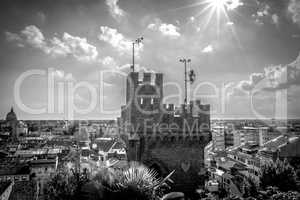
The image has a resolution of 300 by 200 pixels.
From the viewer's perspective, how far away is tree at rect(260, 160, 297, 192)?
10.5 meters

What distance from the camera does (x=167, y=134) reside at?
44.6 ft

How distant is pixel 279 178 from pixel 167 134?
5886 millimetres

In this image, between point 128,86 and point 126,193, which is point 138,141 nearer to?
point 128,86

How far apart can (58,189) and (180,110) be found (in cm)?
831

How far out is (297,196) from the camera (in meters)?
7.70

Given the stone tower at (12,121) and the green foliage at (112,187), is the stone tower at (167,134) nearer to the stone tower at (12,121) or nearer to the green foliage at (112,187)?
the green foliage at (112,187)

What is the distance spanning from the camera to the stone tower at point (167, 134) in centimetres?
1352

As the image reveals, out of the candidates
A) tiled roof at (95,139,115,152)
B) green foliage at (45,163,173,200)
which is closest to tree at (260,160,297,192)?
green foliage at (45,163,173,200)

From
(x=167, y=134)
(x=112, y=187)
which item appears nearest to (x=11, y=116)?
(x=167, y=134)

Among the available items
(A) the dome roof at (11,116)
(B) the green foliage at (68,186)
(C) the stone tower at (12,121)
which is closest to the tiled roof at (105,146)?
(B) the green foliage at (68,186)

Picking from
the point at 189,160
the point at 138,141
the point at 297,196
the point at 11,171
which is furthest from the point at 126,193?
the point at 11,171

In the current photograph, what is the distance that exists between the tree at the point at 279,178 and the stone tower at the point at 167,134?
3570mm

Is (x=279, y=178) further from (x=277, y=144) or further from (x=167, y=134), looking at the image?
(x=277, y=144)

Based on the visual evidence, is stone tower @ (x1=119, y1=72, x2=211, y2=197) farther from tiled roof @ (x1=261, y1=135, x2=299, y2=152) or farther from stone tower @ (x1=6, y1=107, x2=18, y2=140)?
stone tower @ (x1=6, y1=107, x2=18, y2=140)
